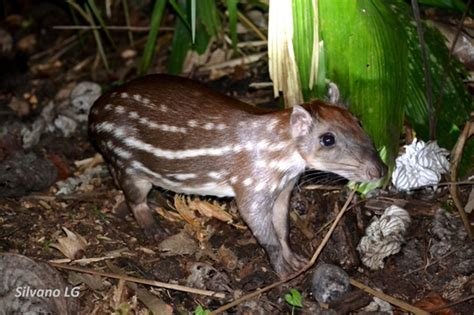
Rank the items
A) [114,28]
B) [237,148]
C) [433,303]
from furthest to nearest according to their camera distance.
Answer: [114,28] < [237,148] < [433,303]

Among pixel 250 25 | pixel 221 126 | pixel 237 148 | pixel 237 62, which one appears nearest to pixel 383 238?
pixel 237 148

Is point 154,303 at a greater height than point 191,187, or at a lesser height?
lesser

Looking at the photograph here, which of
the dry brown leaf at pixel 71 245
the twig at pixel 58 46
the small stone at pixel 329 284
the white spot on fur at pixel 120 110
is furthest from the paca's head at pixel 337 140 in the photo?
the twig at pixel 58 46

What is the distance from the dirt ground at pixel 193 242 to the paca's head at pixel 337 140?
41 cm

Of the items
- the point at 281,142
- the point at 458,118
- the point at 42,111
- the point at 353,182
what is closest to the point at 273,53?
the point at 281,142

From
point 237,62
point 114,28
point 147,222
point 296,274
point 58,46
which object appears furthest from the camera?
point 58,46

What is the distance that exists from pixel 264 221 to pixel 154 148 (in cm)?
65

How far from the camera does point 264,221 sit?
4094mm

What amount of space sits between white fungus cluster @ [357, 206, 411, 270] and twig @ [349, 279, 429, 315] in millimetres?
158

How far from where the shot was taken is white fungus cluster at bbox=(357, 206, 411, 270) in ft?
13.4

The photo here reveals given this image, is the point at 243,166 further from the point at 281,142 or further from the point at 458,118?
the point at 458,118

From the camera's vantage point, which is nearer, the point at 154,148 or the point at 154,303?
the point at 154,303

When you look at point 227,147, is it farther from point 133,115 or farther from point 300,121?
point 133,115

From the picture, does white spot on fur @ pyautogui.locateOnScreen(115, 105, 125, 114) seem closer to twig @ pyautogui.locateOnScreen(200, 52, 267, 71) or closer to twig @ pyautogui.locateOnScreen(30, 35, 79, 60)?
twig @ pyautogui.locateOnScreen(200, 52, 267, 71)
